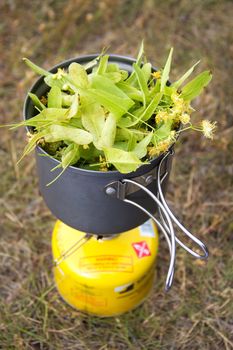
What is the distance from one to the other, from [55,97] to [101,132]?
5.2 inches

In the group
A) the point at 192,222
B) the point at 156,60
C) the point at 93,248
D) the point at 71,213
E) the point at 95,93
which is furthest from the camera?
the point at 156,60

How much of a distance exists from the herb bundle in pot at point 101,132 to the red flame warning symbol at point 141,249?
0.25 metres

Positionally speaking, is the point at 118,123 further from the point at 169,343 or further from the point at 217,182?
the point at 217,182

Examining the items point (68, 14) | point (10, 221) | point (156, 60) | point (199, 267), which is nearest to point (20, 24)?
point (68, 14)

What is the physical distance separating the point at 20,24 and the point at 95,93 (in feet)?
4.88

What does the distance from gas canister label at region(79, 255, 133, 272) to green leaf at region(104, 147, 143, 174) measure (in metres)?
0.45

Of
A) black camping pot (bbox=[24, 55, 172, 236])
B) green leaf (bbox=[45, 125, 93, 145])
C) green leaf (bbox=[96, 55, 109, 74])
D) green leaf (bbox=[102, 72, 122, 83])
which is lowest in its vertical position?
black camping pot (bbox=[24, 55, 172, 236])

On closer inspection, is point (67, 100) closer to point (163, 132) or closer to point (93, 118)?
point (93, 118)

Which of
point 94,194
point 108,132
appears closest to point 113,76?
point 108,132

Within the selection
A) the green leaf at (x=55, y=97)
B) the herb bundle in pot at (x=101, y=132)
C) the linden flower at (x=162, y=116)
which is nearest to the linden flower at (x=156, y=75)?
the herb bundle in pot at (x=101, y=132)

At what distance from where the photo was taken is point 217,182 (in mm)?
1808

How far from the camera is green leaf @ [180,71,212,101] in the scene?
1057 mm

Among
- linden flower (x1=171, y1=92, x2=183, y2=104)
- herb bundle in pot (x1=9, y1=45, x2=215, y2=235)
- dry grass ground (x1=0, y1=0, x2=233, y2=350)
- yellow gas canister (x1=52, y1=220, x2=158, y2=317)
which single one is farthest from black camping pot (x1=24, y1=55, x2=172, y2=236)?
dry grass ground (x1=0, y1=0, x2=233, y2=350)

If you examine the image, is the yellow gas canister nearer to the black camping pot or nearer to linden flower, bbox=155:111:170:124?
the black camping pot
